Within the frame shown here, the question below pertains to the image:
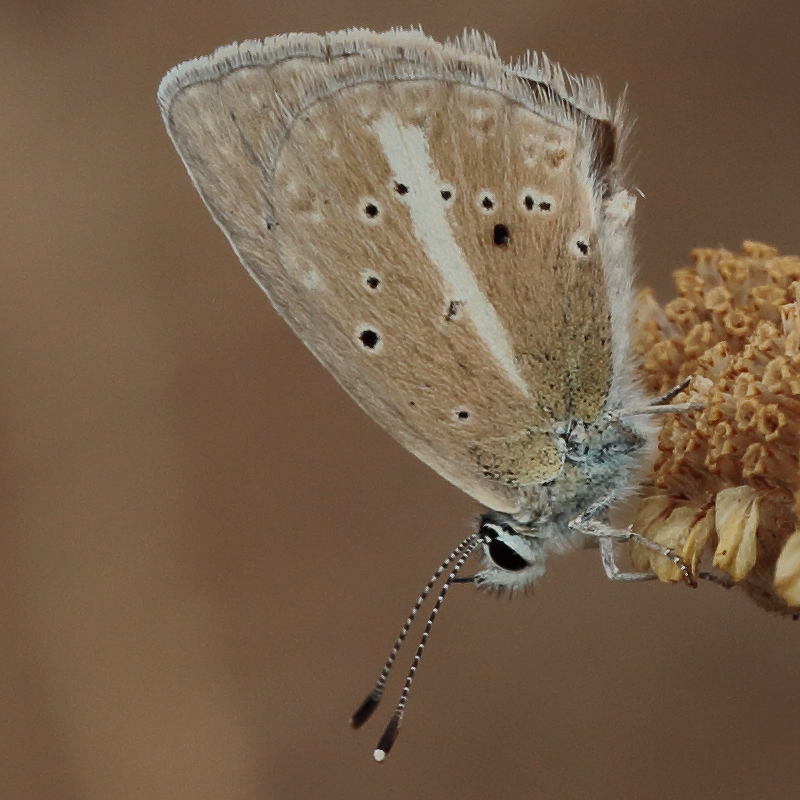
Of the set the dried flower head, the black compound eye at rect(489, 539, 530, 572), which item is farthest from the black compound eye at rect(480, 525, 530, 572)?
the dried flower head

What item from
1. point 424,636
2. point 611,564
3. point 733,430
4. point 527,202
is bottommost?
point 424,636

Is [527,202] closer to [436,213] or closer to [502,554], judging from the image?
[436,213]

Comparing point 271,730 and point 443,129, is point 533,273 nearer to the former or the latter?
point 443,129

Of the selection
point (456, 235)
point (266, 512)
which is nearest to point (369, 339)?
point (456, 235)

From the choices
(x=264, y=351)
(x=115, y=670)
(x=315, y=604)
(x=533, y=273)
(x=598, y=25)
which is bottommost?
(x=115, y=670)

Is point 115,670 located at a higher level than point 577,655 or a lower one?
lower

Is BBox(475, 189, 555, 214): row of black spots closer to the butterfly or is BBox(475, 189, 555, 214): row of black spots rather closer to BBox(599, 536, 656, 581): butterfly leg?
the butterfly

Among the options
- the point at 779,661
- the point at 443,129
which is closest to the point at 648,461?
the point at 443,129

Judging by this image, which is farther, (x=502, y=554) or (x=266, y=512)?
(x=266, y=512)
